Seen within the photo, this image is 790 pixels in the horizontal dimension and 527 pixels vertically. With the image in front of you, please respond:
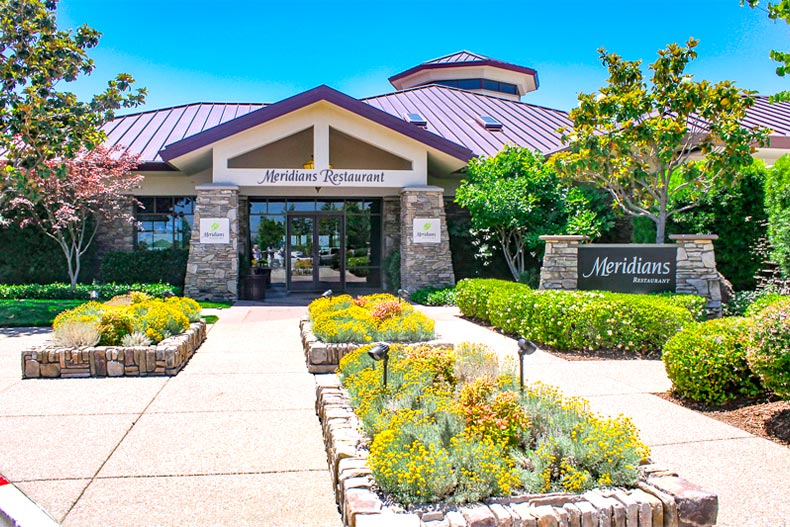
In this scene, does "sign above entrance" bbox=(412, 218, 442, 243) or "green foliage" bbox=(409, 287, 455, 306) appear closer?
"green foliage" bbox=(409, 287, 455, 306)

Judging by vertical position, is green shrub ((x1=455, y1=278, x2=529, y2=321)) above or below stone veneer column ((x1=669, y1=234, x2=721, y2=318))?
below

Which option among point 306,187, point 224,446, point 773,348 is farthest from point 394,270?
point 773,348

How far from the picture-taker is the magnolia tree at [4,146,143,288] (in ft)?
50.4

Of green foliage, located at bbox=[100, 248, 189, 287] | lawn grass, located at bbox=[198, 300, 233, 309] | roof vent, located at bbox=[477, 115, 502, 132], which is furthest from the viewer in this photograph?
roof vent, located at bbox=[477, 115, 502, 132]

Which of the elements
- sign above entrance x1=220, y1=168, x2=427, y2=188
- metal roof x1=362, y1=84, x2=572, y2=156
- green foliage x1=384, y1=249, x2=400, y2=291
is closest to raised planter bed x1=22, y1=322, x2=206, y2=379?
sign above entrance x1=220, y1=168, x2=427, y2=188

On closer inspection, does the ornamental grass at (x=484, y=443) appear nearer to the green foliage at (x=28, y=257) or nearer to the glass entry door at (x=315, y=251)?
the glass entry door at (x=315, y=251)

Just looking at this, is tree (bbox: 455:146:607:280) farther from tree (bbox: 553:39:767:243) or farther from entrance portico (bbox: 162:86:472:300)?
tree (bbox: 553:39:767:243)

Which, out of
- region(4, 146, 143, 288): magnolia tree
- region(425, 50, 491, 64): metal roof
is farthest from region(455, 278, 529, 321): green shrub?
region(425, 50, 491, 64): metal roof

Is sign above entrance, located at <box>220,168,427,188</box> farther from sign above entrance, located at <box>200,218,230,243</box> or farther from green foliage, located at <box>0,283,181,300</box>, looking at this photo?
green foliage, located at <box>0,283,181,300</box>

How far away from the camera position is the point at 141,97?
13164 mm

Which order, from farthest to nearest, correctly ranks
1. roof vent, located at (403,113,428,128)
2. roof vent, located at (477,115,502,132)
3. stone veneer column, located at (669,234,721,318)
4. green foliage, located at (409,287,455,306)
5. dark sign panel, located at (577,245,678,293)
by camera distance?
roof vent, located at (477,115,502,132) → roof vent, located at (403,113,428,128) → green foliage, located at (409,287,455,306) → dark sign panel, located at (577,245,678,293) → stone veneer column, located at (669,234,721,318)

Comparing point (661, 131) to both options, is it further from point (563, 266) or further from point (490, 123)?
point (490, 123)

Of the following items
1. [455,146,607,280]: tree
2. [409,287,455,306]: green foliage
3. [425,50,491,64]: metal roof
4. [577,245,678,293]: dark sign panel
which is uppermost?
[425,50,491,64]: metal roof

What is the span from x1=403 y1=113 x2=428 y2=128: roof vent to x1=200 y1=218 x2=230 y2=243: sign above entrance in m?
7.57
